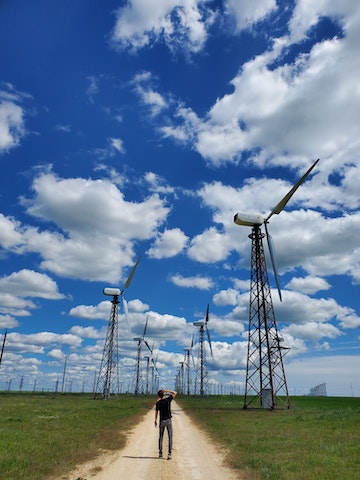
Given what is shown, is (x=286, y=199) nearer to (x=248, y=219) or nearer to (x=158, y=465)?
(x=248, y=219)

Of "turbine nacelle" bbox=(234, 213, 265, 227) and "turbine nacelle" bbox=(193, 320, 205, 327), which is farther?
"turbine nacelle" bbox=(193, 320, 205, 327)

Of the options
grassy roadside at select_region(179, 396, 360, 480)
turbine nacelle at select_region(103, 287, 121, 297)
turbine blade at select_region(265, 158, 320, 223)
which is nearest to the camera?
grassy roadside at select_region(179, 396, 360, 480)

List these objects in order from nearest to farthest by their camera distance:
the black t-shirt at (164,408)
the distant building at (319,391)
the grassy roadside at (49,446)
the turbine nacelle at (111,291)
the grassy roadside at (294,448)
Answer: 1. the grassy roadside at (294,448)
2. the grassy roadside at (49,446)
3. the black t-shirt at (164,408)
4. the turbine nacelle at (111,291)
5. the distant building at (319,391)

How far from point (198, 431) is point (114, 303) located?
192 ft

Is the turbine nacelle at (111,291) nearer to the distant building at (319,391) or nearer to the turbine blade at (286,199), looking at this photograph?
the turbine blade at (286,199)

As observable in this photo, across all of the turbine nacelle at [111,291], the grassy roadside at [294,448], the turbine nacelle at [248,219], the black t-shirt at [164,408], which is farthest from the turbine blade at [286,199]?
the turbine nacelle at [111,291]

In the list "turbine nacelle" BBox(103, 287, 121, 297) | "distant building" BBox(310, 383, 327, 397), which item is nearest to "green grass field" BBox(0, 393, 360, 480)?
"turbine nacelle" BBox(103, 287, 121, 297)

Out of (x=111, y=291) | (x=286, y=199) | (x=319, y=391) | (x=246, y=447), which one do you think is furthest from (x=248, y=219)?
(x=319, y=391)

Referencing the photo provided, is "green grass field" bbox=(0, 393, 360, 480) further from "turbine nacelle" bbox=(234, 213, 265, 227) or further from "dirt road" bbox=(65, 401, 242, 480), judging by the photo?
"turbine nacelle" bbox=(234, 213, 265, 227)

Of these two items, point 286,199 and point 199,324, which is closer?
point 286,199

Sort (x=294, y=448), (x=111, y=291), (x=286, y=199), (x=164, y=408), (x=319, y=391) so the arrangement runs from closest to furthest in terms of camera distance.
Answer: (x=164, y=408) → (x=294, y=448) → (x=286, y=199) → (x=111, y=291) → (x=319, y=391)

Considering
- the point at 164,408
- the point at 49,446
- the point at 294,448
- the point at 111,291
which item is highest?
the point at 111,291

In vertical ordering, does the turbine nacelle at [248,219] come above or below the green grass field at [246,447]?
above

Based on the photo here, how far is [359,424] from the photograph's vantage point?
90.0ft
